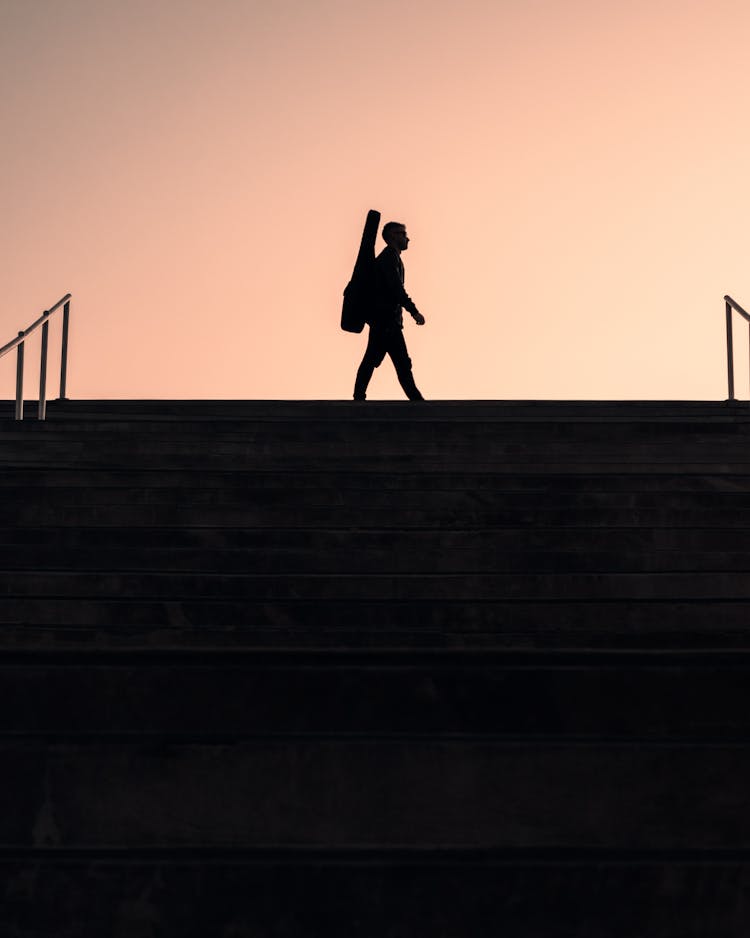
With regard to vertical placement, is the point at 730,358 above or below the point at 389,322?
below

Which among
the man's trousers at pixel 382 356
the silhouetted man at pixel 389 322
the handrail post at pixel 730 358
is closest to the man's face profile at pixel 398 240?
the silhouetted man at pixel 389 322

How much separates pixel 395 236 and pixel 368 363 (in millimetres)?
1150

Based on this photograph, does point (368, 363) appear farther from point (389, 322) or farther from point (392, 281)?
point (392, 281)

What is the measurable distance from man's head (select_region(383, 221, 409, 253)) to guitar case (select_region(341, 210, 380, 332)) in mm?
115

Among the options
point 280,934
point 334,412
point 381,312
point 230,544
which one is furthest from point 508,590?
point 381,312

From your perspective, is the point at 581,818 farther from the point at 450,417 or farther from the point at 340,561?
the point at 450,417

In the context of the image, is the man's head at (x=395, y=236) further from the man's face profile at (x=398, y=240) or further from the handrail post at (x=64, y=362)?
the handrail post at (x=64, y=362)

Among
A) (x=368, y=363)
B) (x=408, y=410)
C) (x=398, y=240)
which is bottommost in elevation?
(x=408, y=410)

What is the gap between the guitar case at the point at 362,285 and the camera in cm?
1171

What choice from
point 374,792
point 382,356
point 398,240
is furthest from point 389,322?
point 374,792

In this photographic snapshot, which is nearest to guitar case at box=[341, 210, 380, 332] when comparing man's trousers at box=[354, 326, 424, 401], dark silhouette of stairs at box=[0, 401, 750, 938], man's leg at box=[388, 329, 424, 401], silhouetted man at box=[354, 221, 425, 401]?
silhouetted man at box=[354, 221, 425, 401]

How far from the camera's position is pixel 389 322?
11.6 metres

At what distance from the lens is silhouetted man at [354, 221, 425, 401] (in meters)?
11.6

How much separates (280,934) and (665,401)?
761 centimetres
